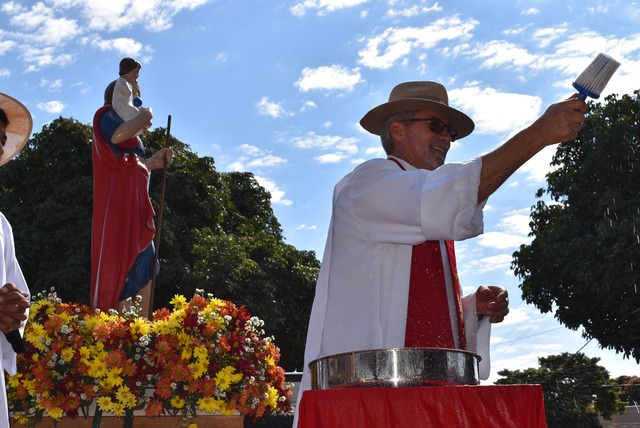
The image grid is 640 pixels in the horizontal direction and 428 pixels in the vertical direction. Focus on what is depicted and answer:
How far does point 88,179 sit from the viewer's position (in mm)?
25031

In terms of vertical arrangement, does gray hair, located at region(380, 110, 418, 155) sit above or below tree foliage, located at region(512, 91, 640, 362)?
below

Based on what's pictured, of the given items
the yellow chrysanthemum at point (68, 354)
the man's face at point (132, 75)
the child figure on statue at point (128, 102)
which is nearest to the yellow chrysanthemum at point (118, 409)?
the yellow chrysanthemum at point (68, 354)

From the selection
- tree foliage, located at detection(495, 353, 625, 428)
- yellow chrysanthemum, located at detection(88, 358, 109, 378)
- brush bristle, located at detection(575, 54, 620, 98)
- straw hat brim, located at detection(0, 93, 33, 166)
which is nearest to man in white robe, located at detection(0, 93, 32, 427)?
straw hat brim, located at detection(0, 93, 33, 166)

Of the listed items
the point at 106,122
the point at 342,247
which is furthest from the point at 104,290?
the point at 342,247

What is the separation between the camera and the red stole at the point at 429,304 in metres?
3.32

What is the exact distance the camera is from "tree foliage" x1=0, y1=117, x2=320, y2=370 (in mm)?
24188

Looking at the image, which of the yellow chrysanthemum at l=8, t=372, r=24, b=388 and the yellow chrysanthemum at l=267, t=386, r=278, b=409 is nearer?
the yellow chrysanthemum at l=8, t=372, r=24, b=388

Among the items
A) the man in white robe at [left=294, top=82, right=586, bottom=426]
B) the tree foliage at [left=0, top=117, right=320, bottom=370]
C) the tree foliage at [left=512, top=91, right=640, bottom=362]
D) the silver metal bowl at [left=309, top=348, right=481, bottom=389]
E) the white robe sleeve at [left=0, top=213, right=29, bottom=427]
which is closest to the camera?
the silver metal bowl at [left=309, top=348, right=481, bottom=389]

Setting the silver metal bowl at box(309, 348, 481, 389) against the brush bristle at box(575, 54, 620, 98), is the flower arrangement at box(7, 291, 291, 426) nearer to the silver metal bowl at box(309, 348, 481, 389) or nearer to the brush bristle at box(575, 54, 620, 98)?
the silver metal bowl at box(309, 348, 481, 389)

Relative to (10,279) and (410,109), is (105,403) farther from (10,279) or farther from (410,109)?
(410,109)

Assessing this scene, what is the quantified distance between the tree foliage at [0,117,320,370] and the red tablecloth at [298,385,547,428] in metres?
21.6

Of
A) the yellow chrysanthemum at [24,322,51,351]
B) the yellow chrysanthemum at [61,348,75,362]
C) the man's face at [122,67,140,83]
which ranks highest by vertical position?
the man's face at [122,67,140,83]

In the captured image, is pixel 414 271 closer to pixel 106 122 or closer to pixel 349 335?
pixel 349 335

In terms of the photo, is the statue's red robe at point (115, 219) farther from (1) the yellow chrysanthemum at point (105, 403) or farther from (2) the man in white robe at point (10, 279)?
(1) the yellow chrysanthemum at point (105, 403)
